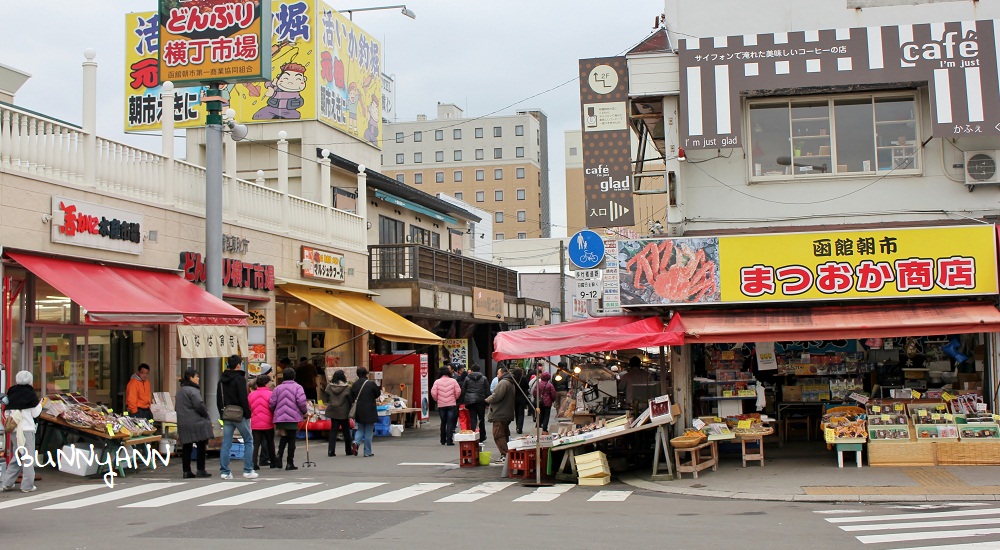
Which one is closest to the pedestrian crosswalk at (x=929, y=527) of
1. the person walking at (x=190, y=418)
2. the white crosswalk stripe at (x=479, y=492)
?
the white crosswalk stripe at (x=479, y=492)

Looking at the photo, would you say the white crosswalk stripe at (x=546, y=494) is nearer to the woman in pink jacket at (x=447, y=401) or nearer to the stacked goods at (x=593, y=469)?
the stacked goods at (x=593, y=469)

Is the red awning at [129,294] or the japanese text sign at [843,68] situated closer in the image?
the red awning at [129,294]

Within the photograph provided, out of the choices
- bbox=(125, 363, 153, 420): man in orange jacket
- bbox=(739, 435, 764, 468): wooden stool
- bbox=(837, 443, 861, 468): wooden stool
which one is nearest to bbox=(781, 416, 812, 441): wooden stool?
bbox=(739, 435, 764, 468): wooden stool

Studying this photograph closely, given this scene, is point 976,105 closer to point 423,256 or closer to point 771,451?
point 771,451

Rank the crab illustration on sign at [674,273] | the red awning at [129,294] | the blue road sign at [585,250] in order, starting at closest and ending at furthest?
the red awning at [129,294]
the crab illustration on sign at [674,273]
the blue road sign at [585,250]

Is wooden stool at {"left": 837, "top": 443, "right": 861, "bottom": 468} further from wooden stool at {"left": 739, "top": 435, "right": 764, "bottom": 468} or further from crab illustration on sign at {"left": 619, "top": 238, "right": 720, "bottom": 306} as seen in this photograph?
crab illustration on sign at {"left": 619, "top": 238, "right": 720, "bottom": 306}

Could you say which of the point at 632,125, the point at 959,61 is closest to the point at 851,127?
the point at 959,61

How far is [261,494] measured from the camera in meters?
14.2

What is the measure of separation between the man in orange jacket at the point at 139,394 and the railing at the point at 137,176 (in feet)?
11.1

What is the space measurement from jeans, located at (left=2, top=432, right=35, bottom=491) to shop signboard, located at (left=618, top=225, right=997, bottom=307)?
9.44m

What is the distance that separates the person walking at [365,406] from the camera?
19.7m

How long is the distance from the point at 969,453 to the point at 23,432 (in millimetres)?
14164

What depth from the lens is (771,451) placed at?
60.2ft

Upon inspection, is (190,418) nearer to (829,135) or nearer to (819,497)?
(819,497)
